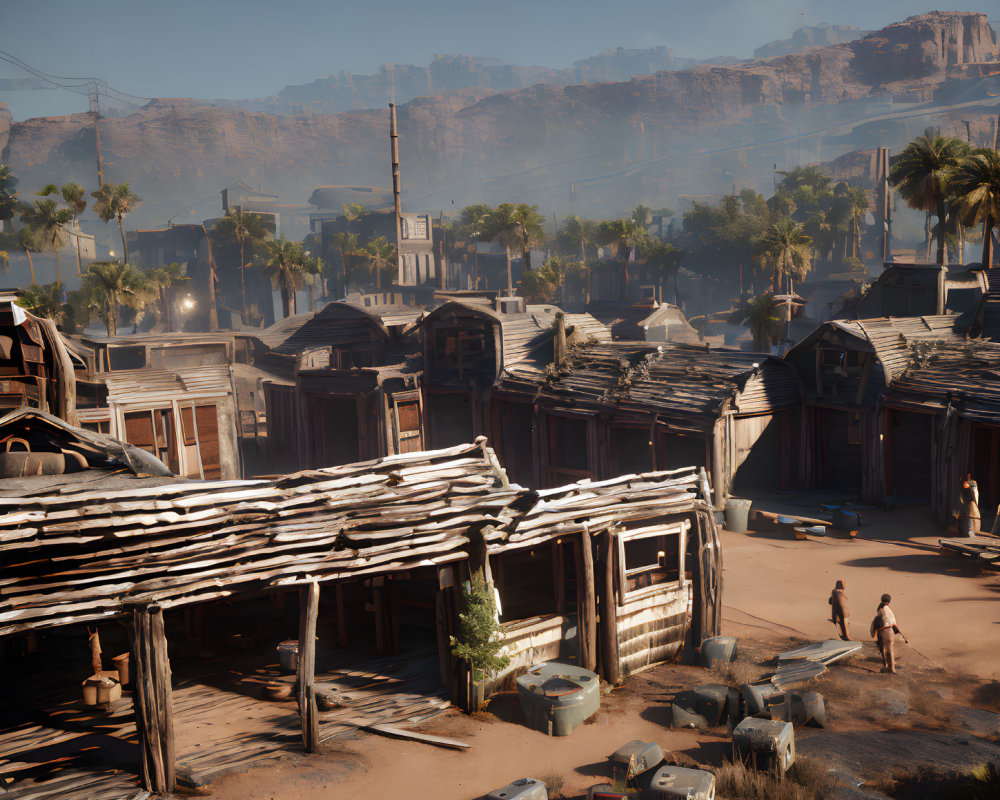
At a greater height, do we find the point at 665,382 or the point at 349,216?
the point at 349,216

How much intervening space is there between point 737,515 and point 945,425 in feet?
18.7

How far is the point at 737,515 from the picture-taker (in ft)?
73.9

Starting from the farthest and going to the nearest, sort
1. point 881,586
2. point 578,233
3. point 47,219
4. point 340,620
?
point 578,233 < point 47,219 < point 881,586 < point 340,620

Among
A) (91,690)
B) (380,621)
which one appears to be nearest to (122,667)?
(91,690)

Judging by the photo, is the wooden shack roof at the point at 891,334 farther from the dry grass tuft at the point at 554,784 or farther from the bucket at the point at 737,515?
the dry grass tuft at the point at 554,784

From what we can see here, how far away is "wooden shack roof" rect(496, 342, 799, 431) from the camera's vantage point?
77.2 ft

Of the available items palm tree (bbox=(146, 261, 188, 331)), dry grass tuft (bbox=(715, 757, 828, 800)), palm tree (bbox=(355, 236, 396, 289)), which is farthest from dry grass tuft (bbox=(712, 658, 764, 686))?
palm tree (bbox=(355, 236, 396, 289))

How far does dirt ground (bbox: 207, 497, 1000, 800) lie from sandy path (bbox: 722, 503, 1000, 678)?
4 centimetres

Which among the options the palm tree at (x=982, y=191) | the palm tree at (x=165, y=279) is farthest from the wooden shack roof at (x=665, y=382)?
the palm tree at (x=165, y=279)

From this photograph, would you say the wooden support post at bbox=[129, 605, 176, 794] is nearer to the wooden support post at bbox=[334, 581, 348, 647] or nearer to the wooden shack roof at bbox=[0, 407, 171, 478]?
the wooden support post at bbox=[334, 581, 348, 647]

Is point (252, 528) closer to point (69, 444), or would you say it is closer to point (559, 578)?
point (559, 578)

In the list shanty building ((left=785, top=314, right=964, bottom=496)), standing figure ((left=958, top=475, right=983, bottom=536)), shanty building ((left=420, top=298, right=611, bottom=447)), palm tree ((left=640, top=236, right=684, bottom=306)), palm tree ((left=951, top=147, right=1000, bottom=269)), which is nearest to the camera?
standing figure ((left=958, top=475, right=983, bottom=536))

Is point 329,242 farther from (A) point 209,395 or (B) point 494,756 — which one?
(B) point 494,756

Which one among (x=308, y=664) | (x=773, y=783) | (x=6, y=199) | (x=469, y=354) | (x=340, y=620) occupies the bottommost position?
(x=773, y=783)
